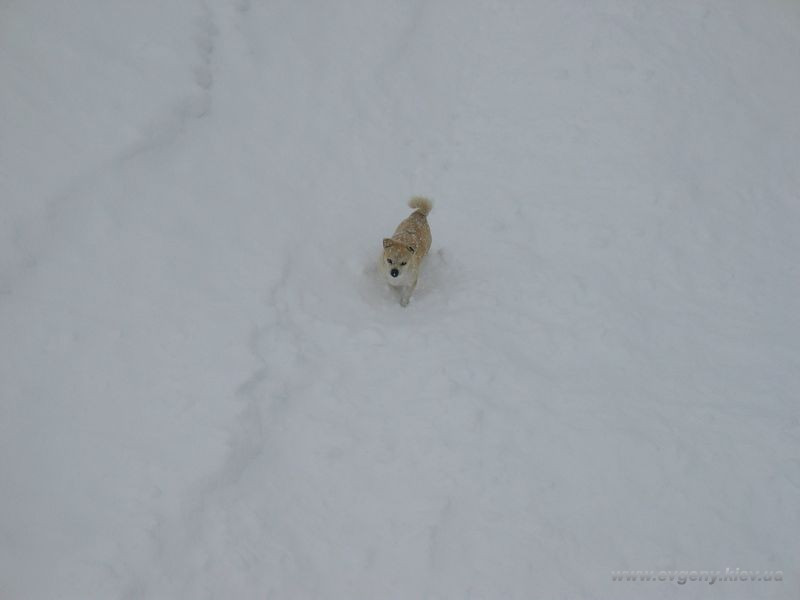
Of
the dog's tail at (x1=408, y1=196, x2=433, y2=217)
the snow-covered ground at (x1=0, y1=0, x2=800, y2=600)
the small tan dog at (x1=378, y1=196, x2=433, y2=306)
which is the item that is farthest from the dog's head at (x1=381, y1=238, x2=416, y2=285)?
the dog's tail at (x1=408, y1=196, x2=433, y2=217)

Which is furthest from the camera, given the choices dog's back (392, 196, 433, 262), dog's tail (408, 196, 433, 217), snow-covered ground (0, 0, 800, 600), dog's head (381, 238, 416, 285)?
dog's tail (408, 196, 433, 217)

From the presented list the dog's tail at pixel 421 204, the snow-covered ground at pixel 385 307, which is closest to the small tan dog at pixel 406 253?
the dog's tail at pixel 421 204

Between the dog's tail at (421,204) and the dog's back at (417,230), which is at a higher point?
the dog's tail at (421,204)

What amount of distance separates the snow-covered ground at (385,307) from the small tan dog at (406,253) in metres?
0.39

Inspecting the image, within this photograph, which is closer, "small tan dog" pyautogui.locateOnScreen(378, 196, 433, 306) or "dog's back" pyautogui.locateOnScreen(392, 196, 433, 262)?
"small tan dog" pyautogui.locateOnScreen(378, 196, 433, 306)

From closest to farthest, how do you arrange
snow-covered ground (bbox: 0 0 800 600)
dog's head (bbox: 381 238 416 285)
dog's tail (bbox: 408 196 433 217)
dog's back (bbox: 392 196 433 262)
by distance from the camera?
snow-covered ground (bbox: 0 0 800 600)
dog's head (bbox: 381 238 416 285)
dog's back (bbox: 392 196 433 262)
dog's tail (bbox: 408 196 433 217)

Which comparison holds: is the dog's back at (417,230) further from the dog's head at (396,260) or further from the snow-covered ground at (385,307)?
the snow-covered ground at (385,307)

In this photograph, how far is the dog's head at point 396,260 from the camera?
7.17 meters

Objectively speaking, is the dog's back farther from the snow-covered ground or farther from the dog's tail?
the snow-covered ground

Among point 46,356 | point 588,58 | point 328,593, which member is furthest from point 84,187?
point 588,58

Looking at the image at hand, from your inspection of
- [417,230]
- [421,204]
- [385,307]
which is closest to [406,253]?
[417,230]

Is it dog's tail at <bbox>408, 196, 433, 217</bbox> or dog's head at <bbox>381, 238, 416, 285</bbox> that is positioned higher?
dog's tail at <bbox>408, 196, 433, 217</bbox>

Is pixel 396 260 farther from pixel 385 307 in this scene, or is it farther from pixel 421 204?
pixel 421 204

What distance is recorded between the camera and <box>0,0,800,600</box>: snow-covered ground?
16.8 ft
